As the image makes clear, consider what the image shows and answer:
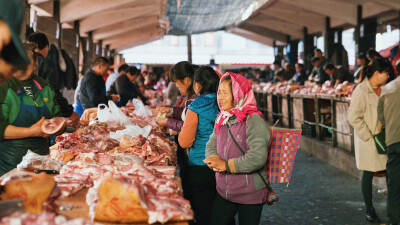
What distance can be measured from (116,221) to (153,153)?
5.98 ft

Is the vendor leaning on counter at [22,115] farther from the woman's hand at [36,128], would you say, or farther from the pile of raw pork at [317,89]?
the pile of raw pork at [317,89]

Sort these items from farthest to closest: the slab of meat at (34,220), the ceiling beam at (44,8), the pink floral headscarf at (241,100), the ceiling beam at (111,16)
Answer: the ceiling beam at (111,16) → the ceiling beam at (44,8) → the pink floral headscarf at (241,100) → the slab of meat at (34,220)

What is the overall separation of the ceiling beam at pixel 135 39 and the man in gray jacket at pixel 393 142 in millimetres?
25596

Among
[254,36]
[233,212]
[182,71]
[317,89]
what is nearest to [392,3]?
[317,89]

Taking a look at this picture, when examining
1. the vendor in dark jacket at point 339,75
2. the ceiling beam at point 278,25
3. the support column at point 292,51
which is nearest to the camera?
the vendor in dark jacket at point 339,75

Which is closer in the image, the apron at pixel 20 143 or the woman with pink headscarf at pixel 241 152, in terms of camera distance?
the woman with pink headscarf at pixel 241 152

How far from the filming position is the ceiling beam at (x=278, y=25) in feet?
81.7

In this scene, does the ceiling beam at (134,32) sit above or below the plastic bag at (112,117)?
above

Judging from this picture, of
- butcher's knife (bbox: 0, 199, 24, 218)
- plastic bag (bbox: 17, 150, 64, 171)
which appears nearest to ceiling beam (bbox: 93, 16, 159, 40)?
plastic bag (bbox: 17, 150, 64, 171)

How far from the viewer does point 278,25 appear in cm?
2614

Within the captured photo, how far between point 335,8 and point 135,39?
1780 centimetres

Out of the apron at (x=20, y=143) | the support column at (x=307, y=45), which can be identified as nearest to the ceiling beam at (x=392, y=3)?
the support column at (x=307, y=45)

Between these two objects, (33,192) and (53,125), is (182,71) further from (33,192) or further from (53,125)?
(33,192)

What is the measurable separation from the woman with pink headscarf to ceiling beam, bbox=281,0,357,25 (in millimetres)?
14770
